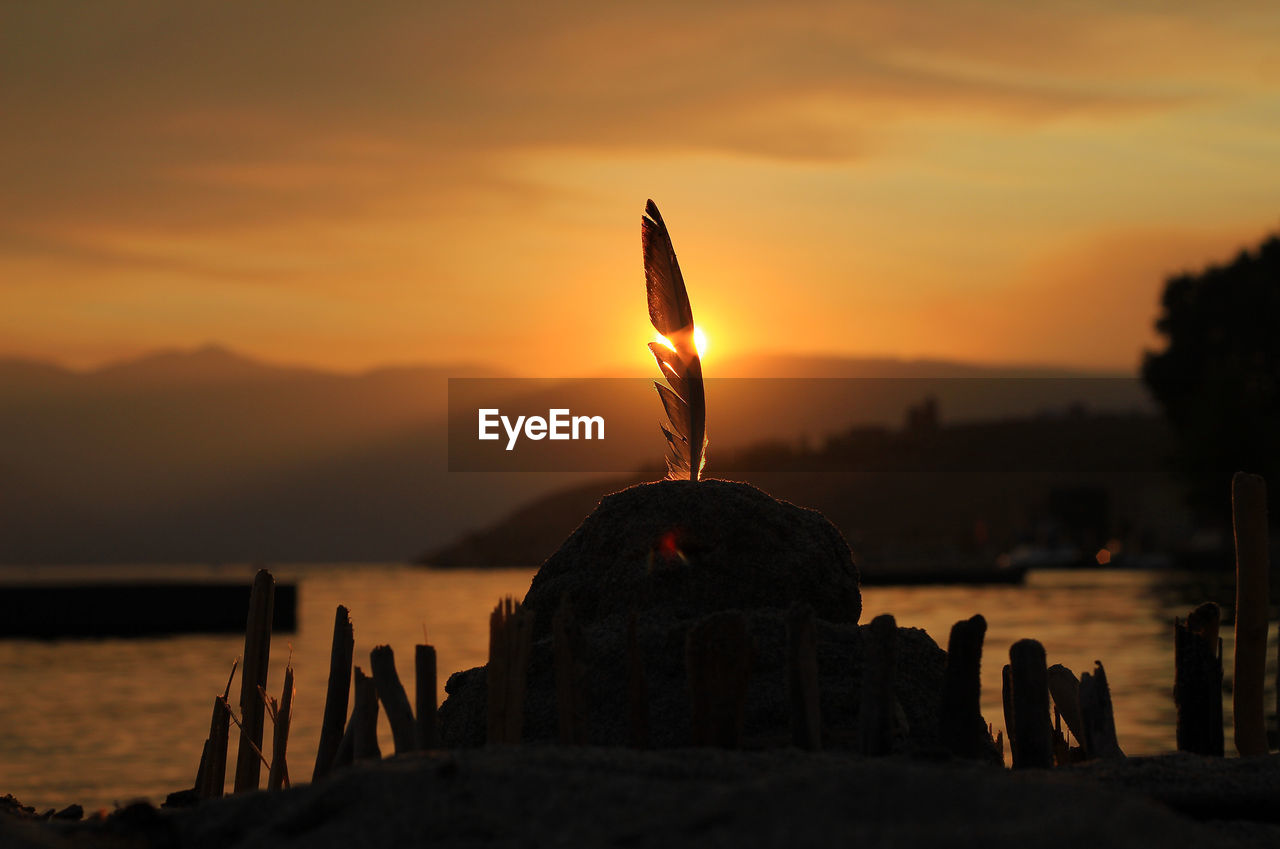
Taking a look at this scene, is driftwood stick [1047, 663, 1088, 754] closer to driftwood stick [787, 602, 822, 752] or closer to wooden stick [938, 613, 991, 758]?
wooden stick [938, 613, 991, 758]

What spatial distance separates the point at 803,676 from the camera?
684cm

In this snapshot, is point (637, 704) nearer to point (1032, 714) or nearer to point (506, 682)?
point (506, 682)

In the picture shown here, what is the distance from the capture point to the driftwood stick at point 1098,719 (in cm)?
880

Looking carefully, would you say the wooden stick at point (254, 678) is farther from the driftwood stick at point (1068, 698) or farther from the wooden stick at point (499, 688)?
the driftwood stick at point (1068, 698)

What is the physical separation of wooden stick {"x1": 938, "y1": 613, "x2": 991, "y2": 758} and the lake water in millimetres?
3441

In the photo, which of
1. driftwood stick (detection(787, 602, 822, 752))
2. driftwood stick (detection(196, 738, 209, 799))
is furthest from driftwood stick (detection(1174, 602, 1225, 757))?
driftwood stick (detection(196, 738, 209, 799))

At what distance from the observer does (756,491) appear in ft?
30.1

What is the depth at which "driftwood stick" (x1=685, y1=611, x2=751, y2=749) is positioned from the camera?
269 inches

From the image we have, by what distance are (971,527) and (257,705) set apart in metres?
190

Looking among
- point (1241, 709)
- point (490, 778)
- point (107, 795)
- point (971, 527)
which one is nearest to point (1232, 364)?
point (107, 795)

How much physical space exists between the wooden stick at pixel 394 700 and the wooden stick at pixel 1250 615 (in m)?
5.30

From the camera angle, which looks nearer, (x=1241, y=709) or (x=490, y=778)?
(x=490, y=778)

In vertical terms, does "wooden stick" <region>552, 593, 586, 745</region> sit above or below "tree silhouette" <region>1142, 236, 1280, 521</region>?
below

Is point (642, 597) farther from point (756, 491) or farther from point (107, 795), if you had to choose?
point (107, 795)
